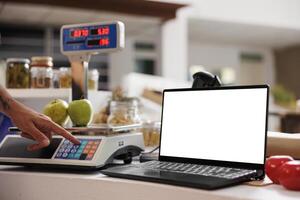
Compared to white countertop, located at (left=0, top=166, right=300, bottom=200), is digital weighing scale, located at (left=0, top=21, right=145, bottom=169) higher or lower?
higher

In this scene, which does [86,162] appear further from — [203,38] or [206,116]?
[203,38]

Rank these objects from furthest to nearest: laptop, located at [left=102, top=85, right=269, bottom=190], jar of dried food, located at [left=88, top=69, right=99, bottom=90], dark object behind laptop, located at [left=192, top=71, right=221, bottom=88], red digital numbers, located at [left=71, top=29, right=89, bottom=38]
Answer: jar of dried food, located at [left=88, top=69, right=99, bottom=90]
red digital numbers, located at [left=71, top=29, right=89, bottom=38]
dark object behind laptop, located at [left=192, top=71, right=221, bottom=88]
laptop, located at [left=102, top=85, right=269, bottom=190]

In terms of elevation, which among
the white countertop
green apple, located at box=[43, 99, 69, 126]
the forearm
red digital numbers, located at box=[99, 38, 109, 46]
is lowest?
the white countertop

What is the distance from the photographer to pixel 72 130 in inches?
47.3

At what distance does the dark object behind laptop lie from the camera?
4.08ft

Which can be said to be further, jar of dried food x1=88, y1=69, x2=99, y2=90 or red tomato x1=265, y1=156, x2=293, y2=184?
jar of dried food x1=88, y1=69, x2=99, y2=90

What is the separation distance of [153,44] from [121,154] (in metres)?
7.31

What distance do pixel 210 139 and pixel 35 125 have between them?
0.44 m

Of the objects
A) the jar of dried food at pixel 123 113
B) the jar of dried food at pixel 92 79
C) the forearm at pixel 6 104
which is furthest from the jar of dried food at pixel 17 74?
the forearm at pixel 6 104

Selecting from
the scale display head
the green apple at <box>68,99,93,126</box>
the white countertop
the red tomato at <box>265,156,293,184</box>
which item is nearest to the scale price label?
the scale display head

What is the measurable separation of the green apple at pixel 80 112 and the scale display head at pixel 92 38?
0.17 meters

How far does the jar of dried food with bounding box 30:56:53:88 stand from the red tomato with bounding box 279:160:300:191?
1.07 metres

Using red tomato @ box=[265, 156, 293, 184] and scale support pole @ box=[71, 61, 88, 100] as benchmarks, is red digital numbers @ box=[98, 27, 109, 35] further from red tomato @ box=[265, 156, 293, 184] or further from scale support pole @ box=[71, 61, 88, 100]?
red tomato @ box=[265, 156, 293, 184]

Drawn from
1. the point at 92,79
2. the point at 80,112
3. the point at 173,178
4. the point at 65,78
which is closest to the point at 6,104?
the point at 80,112
